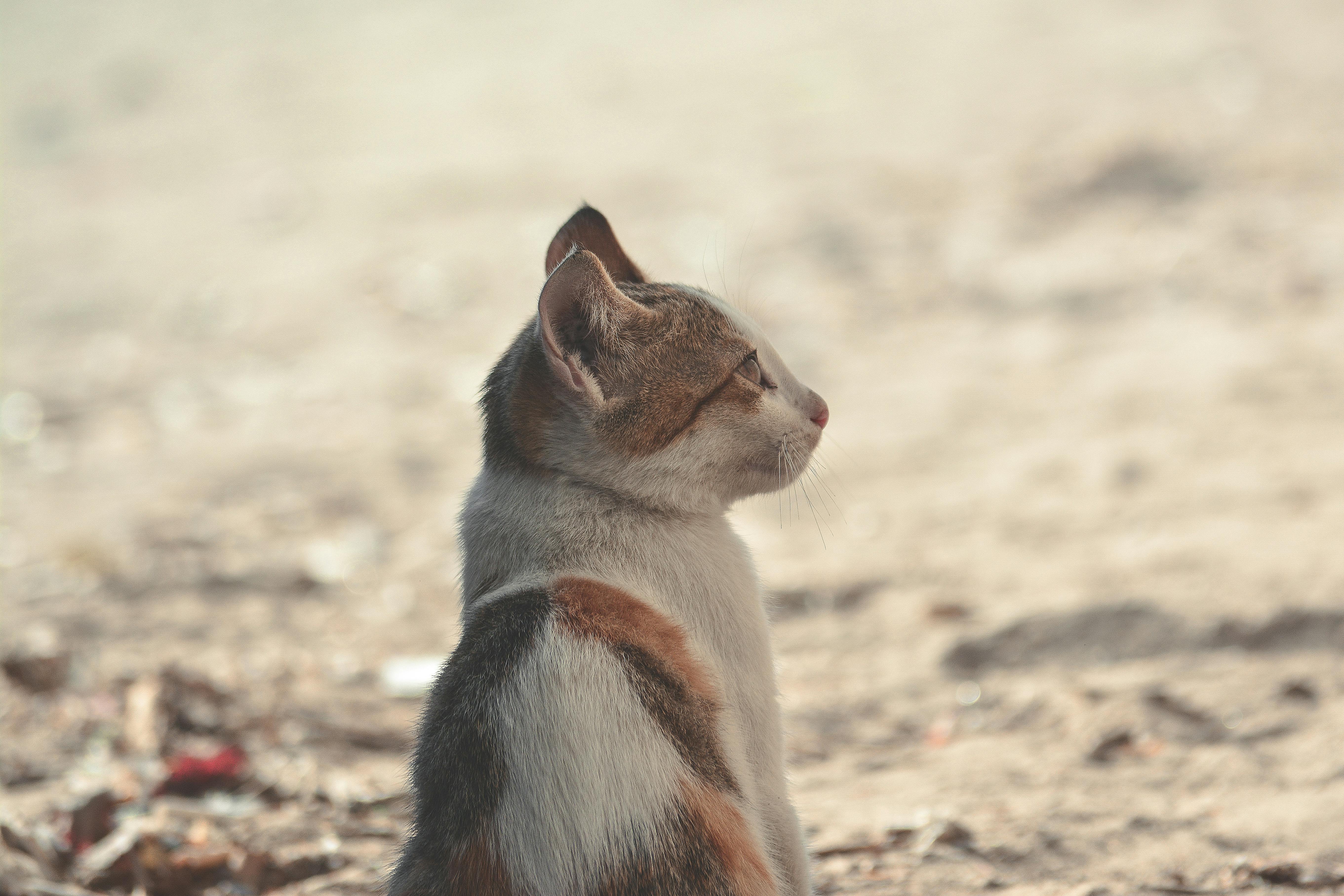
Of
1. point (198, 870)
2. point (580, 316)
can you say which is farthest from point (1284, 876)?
point (198, 870)

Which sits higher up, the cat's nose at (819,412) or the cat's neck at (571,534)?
the cat's nose at (819,412)

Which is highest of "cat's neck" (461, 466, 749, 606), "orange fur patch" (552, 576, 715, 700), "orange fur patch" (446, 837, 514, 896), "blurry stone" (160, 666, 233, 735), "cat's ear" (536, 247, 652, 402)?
"cat's ear" (536, 247, 652, 402)

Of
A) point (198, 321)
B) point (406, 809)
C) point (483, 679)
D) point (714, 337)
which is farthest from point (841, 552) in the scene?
point (198, 321)

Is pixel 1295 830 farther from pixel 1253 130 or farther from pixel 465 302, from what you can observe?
pixel 1253 130

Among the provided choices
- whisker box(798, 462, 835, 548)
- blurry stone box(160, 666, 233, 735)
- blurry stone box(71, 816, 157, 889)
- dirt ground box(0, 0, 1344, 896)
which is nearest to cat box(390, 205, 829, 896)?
whisker box(798, 462, 835, 548)

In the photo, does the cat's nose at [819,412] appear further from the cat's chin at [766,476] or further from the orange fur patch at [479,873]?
the orange fur patch at [479,873]

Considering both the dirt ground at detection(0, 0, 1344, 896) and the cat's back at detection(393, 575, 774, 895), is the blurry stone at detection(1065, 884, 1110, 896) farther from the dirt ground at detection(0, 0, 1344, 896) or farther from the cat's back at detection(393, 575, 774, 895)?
the cat's back at detection(393, 575, 774, 895)

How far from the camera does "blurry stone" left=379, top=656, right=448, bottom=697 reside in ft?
15.1

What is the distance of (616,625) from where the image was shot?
2.25 meters

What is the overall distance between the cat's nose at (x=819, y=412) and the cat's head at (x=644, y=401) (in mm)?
28

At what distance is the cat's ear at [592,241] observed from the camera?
2.96m

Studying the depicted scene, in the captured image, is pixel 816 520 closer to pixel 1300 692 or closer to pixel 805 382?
pixel 1300 692

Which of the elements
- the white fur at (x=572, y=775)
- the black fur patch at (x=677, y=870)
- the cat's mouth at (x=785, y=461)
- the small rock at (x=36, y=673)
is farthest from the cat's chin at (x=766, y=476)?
the small rock at (x=36, y=673)

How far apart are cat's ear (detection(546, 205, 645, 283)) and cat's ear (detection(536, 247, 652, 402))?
1.42 feet
